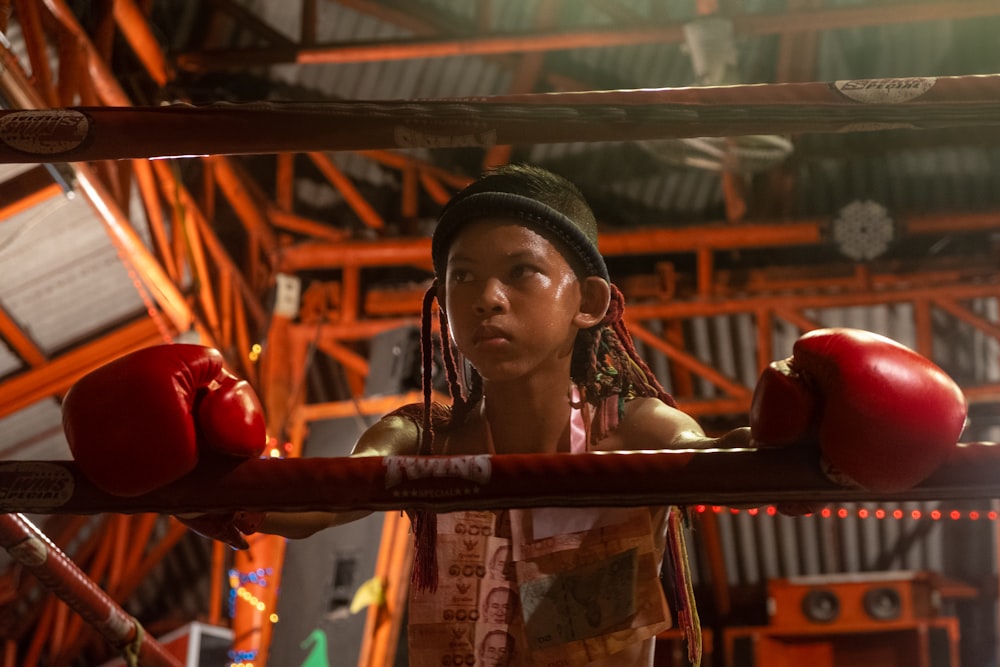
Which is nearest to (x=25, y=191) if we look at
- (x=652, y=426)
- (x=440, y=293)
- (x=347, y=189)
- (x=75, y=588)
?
(x=347, y=189)

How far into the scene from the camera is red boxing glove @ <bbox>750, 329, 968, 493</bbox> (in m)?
0.92

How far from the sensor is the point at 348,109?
1.25 m

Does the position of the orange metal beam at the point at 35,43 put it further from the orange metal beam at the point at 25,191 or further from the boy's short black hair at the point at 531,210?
the boy's short black hair at the point at 531,210

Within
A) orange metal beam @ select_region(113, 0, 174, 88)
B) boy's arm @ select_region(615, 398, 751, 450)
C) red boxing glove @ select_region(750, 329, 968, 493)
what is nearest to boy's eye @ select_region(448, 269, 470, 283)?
boy's arm @ select_region(615, 398, 751, 450)

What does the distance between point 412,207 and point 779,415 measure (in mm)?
4554

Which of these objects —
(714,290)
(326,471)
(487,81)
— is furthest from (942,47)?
(326,471)

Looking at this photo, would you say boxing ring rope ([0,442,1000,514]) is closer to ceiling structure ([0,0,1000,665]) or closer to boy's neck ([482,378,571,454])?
boy's neck ([482,378,571,454])

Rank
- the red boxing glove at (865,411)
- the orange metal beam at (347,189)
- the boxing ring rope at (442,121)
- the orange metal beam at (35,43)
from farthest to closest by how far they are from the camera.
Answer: the orange metal beam at (347,189), the orange metal beam at (35,43), the boxing ring rope at (442,121), the red boxing glove at (865,411)

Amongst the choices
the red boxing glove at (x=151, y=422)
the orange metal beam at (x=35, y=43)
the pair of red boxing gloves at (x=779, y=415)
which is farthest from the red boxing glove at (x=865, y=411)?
the orange metal beam at (x=35, y=43)

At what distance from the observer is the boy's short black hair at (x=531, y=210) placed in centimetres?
137

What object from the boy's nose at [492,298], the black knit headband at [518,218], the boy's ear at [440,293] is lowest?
the boy's nose at [492,298]

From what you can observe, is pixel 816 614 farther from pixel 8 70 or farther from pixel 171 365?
pixel 171 365

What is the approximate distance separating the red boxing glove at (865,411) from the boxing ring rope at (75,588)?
1.02m

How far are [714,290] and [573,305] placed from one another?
394cm
